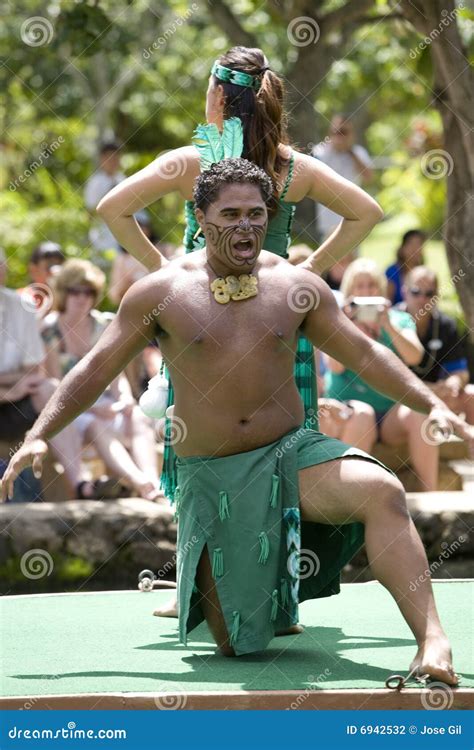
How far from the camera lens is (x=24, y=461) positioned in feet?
15.8

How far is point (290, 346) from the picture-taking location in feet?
16.8

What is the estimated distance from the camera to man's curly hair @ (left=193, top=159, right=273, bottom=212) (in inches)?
198

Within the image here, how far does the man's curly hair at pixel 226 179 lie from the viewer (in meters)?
5.02

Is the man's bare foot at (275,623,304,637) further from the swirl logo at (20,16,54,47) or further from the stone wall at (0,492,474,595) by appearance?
the swirl logo at (20,16,54,47)

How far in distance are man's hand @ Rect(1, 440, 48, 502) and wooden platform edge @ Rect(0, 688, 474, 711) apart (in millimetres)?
634

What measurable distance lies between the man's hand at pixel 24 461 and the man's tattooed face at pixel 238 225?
33.3 inches

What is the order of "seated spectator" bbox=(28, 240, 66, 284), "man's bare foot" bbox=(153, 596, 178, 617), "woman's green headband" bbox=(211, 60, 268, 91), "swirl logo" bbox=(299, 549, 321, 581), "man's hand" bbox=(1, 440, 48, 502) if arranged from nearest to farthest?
"man's hand" bbox=(1, 440, 48, 502), "swirl logo" bbox=(299, 549, 321, 581), "woman's green headband" bbox=(211, 60, 268, 91), "man's bare foot" bbox=(153, 596, 178, 617), "seated spectator" bbox=(28, 240, 66, 284)

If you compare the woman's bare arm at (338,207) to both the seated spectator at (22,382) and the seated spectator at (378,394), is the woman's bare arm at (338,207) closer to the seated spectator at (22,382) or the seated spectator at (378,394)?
the seated spectator at (378,394)

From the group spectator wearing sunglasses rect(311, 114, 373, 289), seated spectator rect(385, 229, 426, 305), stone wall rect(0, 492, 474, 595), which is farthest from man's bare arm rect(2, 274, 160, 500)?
spectator wearing sunglasses rect(311, 114, 373, 289)

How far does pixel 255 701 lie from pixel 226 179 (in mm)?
1661

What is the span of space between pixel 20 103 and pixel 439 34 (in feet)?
54.0

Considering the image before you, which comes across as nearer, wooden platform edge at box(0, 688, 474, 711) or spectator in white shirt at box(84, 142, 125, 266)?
wooden platform edge at box(0, 688, 474, 711)

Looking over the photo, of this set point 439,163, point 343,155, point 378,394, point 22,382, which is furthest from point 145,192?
point 343,155

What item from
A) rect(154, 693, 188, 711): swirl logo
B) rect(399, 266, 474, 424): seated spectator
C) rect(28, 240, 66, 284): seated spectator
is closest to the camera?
rect(154, 693, 188, 711): swirl logo
